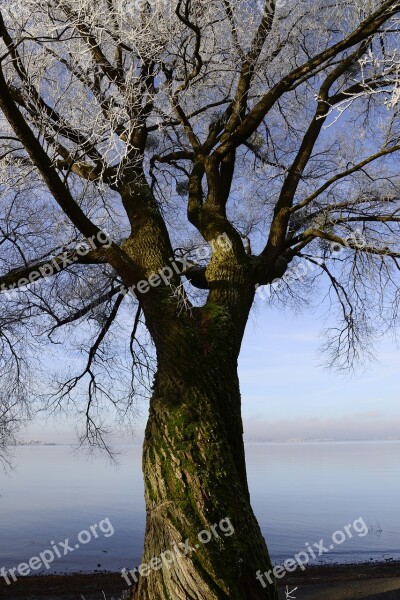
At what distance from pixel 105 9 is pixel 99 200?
2700 millimetres

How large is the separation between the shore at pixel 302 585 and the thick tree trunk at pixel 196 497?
260 centimetres

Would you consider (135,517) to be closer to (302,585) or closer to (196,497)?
(302,585)

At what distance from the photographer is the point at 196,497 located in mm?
4137

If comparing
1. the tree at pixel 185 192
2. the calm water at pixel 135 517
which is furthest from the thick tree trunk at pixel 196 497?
the calm water at pixel 135 517

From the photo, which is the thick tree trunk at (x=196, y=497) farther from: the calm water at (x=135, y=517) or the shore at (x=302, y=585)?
the calm water at (x=135, y=517)

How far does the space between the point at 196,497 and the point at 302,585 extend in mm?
5177

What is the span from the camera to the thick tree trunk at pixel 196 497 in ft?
13.1

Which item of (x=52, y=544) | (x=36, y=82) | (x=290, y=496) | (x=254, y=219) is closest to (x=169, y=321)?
(x=36, y=82)

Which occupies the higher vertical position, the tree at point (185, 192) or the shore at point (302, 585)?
the tree at point (185, 192)

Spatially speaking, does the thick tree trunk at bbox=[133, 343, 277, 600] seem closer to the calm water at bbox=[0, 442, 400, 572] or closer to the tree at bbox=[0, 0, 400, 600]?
the tree at bbox=[0, 0, 400, 600]

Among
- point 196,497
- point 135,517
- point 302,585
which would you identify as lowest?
point 302,585

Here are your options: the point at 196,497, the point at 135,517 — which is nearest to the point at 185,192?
the point at 196,497

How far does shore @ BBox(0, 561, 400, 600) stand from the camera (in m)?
7.12

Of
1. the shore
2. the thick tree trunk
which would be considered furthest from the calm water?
the thick tree trunk
